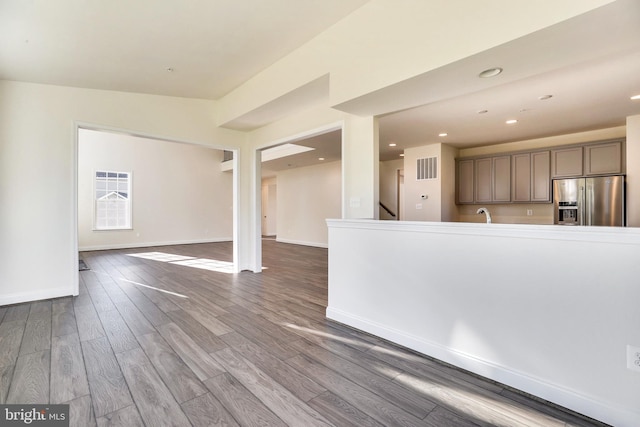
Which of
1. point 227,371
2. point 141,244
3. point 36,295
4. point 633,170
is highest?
point 633,170

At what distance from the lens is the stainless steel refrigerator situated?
4.36 metres

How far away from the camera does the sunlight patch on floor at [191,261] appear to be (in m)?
5.55

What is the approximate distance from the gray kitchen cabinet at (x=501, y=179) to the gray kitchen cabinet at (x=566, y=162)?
2.28 feet

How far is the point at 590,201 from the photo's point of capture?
462cm

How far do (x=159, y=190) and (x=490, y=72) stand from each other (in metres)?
9.01

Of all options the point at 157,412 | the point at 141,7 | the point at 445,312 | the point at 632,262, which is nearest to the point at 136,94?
the point at 141,7

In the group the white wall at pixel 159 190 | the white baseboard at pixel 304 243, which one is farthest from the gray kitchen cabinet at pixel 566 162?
the white wall at pixel 159 190

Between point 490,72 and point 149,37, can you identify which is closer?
point 490,72

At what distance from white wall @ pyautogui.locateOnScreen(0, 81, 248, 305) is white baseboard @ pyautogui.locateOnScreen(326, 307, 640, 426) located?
3.98 metres

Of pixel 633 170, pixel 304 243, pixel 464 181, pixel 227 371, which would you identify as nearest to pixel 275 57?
pixel 227 371

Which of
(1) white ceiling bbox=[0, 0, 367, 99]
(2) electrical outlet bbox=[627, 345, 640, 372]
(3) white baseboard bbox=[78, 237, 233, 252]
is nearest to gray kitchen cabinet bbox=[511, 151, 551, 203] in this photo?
(2) electrical outlet bbox=[627, 345, 640, 372]

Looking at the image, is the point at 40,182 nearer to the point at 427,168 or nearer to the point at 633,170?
the point at 427,168

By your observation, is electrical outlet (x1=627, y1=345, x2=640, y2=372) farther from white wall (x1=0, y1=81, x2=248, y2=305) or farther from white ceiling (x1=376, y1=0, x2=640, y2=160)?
white wall (x1=0, y1=81, x2=248, y2=305)

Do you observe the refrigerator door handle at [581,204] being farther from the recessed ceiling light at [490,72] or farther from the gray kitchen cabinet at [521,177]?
the recessed ceiling light at [490,72]
